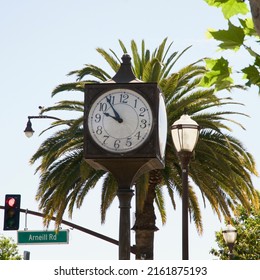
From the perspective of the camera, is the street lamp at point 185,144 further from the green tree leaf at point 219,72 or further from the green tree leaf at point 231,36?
the green tree leaf at point 231,36

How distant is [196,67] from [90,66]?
9.80 ft

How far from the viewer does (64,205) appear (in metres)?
20.7

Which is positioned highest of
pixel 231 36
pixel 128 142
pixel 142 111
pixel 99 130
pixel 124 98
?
pixel 124 98

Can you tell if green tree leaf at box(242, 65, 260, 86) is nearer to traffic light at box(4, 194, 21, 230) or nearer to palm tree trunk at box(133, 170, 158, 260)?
palm tree trunk at box(133, 170, 158, 260)

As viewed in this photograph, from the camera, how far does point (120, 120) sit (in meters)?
6.34

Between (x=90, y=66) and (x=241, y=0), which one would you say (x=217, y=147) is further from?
(x=241, y=0)

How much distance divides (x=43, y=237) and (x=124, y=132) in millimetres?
17403

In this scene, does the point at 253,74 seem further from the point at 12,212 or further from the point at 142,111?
the point at 12,212

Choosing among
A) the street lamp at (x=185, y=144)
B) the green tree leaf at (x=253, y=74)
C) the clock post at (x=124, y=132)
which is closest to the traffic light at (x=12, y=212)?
the street lamp at (x=185, y=144)

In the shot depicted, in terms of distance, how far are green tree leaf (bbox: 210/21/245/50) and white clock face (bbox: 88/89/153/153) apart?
127 inches

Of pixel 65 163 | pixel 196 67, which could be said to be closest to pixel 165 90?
pixel 196 67

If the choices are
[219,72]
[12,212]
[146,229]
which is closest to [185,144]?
[219,72]

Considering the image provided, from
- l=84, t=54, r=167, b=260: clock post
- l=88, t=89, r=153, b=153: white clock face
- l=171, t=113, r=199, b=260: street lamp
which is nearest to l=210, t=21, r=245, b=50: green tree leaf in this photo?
l=84, t=54, r=167, b=260: clock post

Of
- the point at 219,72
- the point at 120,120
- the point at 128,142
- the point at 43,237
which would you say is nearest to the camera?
the point at 219,72
